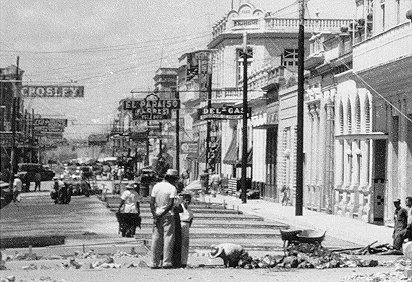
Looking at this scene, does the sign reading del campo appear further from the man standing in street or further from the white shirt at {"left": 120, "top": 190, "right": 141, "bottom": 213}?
the man standing in street

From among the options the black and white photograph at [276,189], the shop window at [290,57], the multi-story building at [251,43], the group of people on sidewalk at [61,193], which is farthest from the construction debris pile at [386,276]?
the shop window at [290,57]

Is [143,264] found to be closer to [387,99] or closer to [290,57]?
[387,99]

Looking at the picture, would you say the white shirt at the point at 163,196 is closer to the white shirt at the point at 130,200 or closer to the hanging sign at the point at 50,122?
the white shirt at the point at 130,200

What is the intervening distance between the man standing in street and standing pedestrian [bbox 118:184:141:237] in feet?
31.5

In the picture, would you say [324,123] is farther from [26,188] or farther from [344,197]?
[26,188]

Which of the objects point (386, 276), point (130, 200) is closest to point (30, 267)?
point (386, 276)

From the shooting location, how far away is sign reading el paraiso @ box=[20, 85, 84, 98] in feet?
145

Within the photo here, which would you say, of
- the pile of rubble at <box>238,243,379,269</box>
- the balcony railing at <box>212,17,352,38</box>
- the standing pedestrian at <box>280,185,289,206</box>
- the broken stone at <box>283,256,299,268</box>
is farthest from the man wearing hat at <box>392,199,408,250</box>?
the balcony railing at <box>212,17,352,38</box>

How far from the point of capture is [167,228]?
1958 cm

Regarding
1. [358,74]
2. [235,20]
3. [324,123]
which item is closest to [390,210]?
[358,74]

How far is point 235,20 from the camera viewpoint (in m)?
85.4

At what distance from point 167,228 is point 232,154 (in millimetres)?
60850

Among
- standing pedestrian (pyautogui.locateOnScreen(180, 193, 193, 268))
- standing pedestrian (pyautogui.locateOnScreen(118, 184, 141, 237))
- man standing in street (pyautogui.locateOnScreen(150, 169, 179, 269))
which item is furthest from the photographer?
standing pedestrian (pyautogui.locateOnScreen(118, 184, 141, 237))

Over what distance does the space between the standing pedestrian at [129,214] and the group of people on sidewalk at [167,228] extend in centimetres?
951
